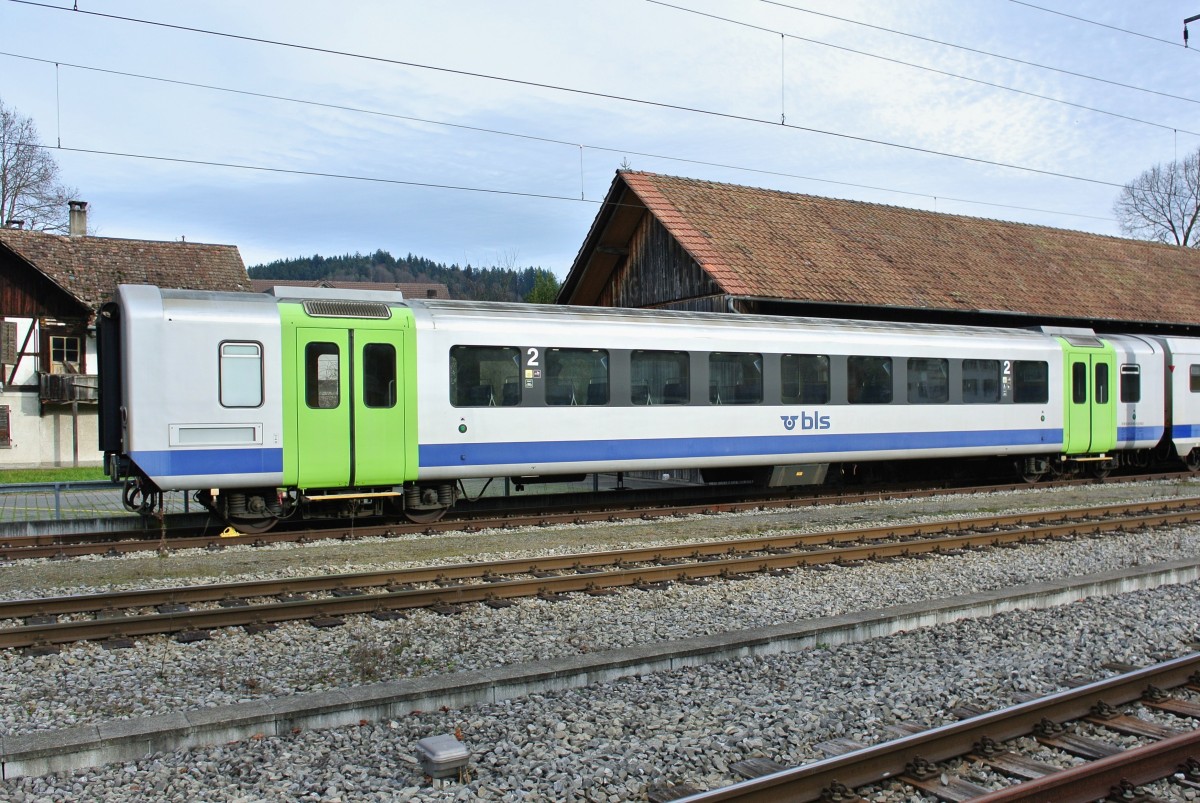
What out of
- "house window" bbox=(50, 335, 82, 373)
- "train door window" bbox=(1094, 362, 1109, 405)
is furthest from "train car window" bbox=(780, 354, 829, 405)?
"house window" bbox=(50, 335, 82, 373)

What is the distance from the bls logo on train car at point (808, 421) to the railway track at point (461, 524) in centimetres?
111

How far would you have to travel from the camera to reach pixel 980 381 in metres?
17.2

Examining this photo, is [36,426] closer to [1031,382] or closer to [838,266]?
[838,266]

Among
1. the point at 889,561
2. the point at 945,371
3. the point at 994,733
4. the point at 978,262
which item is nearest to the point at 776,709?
the point at 994,733

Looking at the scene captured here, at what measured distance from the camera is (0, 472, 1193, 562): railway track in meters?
10.9

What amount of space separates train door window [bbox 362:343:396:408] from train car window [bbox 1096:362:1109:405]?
45.2 feet

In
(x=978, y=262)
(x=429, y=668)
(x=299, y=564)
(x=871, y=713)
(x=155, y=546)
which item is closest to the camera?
(x=871, y=713)

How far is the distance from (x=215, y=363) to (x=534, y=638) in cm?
596

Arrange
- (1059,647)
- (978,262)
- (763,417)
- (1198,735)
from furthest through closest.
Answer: (978,262)
(763,417)
(1059,647)
(1198,735)

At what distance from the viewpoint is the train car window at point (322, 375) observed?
38.0 ft

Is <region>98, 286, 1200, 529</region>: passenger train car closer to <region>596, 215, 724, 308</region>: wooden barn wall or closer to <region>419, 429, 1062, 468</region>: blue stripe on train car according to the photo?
<region>419, 429, 1062, 468</region>: blue stripe on train car

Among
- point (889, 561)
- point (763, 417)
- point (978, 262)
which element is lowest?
point (889, 561)

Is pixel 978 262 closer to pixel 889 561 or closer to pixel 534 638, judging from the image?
pixel 889 561

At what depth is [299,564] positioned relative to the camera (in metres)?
10.0
